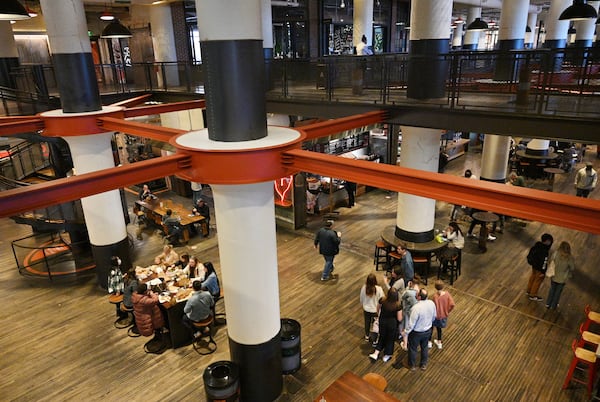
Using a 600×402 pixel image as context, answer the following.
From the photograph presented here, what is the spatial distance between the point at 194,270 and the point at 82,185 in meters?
4.45

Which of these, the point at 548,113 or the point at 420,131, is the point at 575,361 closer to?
the point at 548,113

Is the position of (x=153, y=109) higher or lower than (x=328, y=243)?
higher

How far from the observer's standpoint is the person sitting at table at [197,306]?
7430mm

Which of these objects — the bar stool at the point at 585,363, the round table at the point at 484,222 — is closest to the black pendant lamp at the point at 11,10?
the bar stool at the point at 585,363

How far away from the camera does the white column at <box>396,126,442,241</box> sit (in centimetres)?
941

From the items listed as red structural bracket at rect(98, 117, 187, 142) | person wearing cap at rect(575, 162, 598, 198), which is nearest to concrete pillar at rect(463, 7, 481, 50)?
person wearing cap at rect(575, 162, 598, 198)

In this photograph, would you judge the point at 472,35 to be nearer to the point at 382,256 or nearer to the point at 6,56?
the point at 382,256

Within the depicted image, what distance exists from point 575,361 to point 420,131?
5129 mm

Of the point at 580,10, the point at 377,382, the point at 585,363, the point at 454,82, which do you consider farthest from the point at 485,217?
the point at 377,382

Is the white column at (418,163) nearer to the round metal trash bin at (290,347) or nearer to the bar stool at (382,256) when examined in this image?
the bar stool at (382,256)

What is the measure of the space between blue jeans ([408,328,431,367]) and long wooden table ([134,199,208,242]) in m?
7.28

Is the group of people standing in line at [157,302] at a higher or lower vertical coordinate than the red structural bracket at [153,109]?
lower

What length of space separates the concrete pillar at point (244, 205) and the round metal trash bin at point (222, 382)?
0.21m

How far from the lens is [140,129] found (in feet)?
22.7
